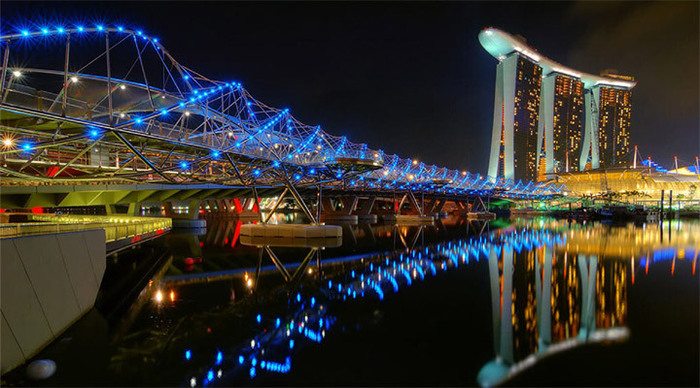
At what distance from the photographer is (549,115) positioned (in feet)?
536

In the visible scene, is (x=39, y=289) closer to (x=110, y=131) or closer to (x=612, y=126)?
(x=110, y=131)

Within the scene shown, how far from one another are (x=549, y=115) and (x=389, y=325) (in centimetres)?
16916

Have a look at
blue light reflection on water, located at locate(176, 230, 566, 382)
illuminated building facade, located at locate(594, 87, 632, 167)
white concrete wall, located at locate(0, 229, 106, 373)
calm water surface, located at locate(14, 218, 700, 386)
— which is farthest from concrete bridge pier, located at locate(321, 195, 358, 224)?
illuminated building facade, located at locate(594, 87, 632, 167)

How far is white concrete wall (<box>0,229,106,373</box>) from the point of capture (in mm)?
8562

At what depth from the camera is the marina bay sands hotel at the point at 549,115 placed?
142 metres

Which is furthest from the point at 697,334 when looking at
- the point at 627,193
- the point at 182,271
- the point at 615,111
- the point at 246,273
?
the point at 615,111

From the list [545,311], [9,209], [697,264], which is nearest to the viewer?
[545,311]

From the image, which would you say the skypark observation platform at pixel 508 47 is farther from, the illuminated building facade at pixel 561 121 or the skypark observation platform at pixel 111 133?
the skypark observation platform at pixel 111 133

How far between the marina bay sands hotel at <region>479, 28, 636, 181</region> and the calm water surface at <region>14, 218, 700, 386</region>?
12286 cm

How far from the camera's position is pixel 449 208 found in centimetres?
11512

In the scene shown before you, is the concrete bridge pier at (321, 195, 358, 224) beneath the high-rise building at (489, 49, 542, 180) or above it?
beneath

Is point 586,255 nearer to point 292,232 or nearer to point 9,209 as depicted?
point 292,232

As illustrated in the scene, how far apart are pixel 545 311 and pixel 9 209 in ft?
126

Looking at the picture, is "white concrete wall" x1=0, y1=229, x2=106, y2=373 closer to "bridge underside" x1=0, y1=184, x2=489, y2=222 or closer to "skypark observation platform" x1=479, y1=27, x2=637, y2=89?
"bridge underside" x1=0, y1=184, x2=489, y2=222
